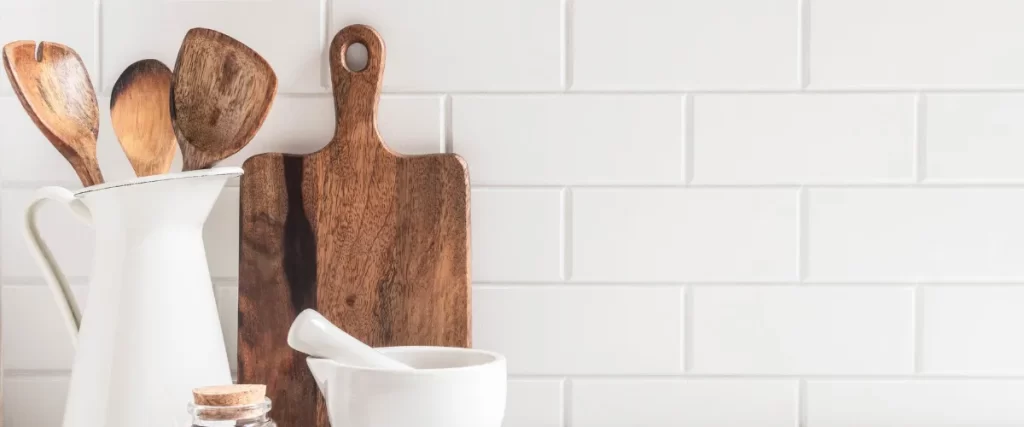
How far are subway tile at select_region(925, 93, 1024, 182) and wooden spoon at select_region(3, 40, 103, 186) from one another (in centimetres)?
71

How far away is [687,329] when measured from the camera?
2.41 ft

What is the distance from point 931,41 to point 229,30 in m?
0.63

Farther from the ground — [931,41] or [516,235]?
[931,41]

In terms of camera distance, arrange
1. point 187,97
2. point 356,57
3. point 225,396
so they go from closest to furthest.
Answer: point 225,396 < point 187,97 < point 356,57

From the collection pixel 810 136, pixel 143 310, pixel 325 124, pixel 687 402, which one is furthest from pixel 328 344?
pixel 810 136

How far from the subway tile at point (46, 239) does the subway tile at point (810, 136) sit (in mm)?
573

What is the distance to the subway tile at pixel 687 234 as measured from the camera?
0.73 m

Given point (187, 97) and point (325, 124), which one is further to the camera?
point (325, 124)

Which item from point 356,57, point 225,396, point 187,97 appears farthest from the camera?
point 356,57

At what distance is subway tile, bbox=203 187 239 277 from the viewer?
0.73 meters

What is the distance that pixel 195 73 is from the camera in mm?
621

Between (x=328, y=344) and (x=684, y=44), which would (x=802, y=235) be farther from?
(x=328, y=344)

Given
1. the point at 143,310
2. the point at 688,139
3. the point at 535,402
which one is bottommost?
the point at 535,402

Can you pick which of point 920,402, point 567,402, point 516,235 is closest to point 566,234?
point 516,235
